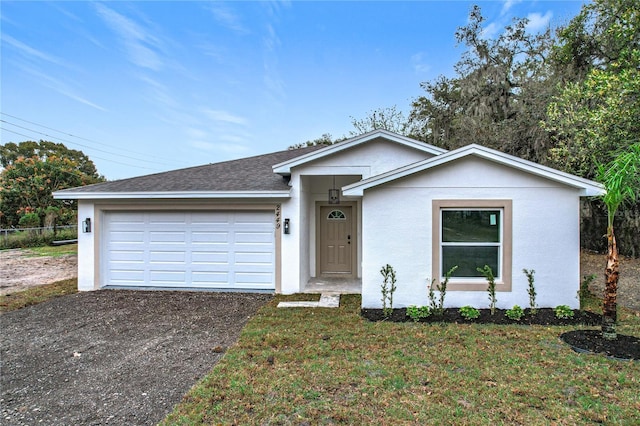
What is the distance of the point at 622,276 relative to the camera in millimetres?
10156

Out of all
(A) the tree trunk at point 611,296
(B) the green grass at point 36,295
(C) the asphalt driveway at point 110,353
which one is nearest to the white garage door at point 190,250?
(C) the asphalt driveway at point 110,353

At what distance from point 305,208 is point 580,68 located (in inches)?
442

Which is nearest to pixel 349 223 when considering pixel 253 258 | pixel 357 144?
pixel 357 144

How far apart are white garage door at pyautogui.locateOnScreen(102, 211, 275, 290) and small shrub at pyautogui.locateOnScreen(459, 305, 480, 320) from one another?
4.38m

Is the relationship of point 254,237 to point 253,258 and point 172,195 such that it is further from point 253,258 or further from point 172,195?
point 172,195

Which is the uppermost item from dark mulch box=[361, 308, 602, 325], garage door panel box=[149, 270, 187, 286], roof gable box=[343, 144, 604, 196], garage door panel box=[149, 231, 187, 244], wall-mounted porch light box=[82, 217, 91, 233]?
roof gable box=[343, 144, 604, 196]

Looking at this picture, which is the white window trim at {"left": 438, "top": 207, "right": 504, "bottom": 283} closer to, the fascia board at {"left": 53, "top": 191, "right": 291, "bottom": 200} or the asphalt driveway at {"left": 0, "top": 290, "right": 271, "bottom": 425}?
the fascia board at {"left": 53, "top": 191, "right": 291, "bottom": 200}

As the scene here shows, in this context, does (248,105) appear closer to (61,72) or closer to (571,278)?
(61,72)

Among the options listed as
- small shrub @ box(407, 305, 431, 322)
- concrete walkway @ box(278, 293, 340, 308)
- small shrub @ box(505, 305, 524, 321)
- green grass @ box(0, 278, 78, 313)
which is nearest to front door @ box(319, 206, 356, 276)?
concrete walkway @ box(278, 293, 340, 308)

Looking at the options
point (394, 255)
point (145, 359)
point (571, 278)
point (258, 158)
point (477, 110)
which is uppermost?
point (477, 110)

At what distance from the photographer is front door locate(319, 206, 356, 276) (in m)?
9.80

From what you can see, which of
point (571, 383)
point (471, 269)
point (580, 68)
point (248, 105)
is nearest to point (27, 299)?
point (471, 269)

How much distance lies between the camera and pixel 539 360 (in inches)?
166

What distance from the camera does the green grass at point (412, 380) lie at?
3084mm
